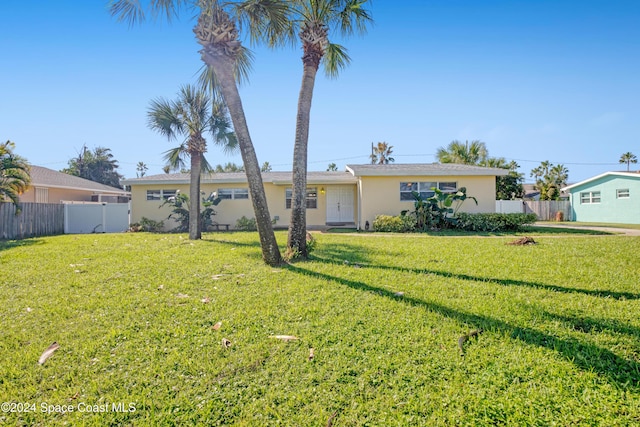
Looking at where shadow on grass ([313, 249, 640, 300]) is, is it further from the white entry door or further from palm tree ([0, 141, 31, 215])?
palm tree ([0, 141, 31, 215])

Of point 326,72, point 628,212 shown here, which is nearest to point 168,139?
point 326,72

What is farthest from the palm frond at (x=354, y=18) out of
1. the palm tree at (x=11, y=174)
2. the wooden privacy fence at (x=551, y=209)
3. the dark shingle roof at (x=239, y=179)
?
the wooden privacy fence at (x=551, y=209)

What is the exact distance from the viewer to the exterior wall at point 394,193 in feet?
50.2

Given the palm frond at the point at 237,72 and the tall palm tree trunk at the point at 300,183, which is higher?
the palm frond at the point at 237,72

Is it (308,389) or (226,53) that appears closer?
(308,389)

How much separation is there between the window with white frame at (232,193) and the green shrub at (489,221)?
11.0 metres

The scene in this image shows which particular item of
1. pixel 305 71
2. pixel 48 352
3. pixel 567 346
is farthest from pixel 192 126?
pixel 567 346

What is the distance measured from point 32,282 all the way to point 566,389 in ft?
25.0

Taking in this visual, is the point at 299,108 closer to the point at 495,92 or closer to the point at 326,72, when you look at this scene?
the point at 326,72

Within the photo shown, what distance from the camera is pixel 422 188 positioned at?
612 inches

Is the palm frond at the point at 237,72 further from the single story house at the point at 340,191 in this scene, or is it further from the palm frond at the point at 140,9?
the single story house at the point at 340,191

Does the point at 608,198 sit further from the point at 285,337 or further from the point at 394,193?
the point at 285,337

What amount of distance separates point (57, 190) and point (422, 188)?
2190cm

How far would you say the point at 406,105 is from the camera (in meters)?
15.0
